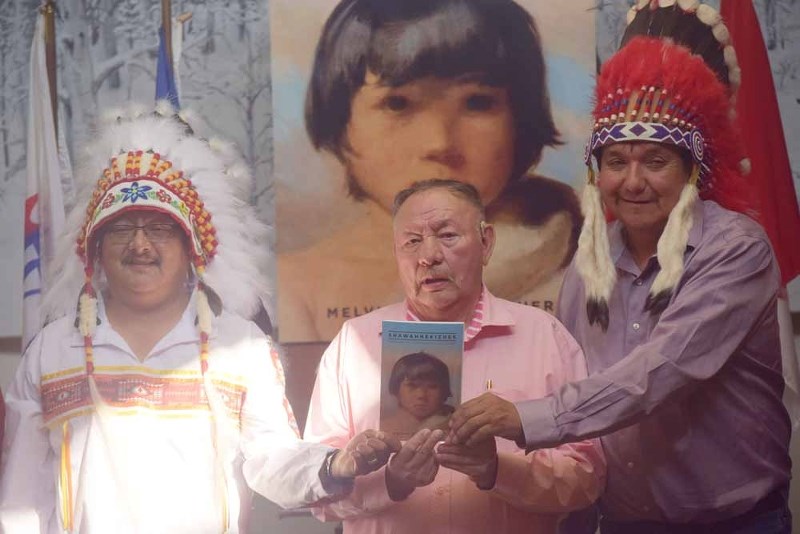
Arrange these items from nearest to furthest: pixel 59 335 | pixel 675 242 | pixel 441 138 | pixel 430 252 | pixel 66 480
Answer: pixel 675 242 < pixel 430 252 < pixel 66 480 < pixel 59 335 < pixel 441 138

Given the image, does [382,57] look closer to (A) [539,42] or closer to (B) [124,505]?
(A) [539,42]

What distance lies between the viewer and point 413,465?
7.05ft

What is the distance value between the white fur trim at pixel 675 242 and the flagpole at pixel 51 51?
175 centimetres

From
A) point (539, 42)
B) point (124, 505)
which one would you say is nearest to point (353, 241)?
point (539, 42)

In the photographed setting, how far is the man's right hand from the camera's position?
212cm

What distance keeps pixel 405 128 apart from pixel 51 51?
107 cm

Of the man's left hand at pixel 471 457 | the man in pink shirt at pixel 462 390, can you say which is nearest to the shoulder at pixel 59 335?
the man in pink shirt at pixel 462 390

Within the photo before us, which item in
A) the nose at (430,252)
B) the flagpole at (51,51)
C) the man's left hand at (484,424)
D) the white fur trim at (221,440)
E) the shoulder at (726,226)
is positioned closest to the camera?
the man's left hand at (484,424)

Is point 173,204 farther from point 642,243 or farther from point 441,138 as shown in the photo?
point 642,243

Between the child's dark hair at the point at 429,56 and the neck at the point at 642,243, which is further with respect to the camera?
the child's dark hair at the point at 429,56

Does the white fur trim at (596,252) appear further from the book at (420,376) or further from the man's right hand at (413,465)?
the man's right hand at (413,465)

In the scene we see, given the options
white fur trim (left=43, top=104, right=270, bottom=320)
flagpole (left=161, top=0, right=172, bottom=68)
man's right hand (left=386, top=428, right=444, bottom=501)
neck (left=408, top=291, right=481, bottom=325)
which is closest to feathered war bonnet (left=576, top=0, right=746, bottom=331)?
neck (left=408, top=291, right=481, bottom=325)

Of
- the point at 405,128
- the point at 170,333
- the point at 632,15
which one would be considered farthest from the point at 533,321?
the point at 170,333

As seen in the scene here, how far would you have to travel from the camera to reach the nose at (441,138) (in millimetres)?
2643
